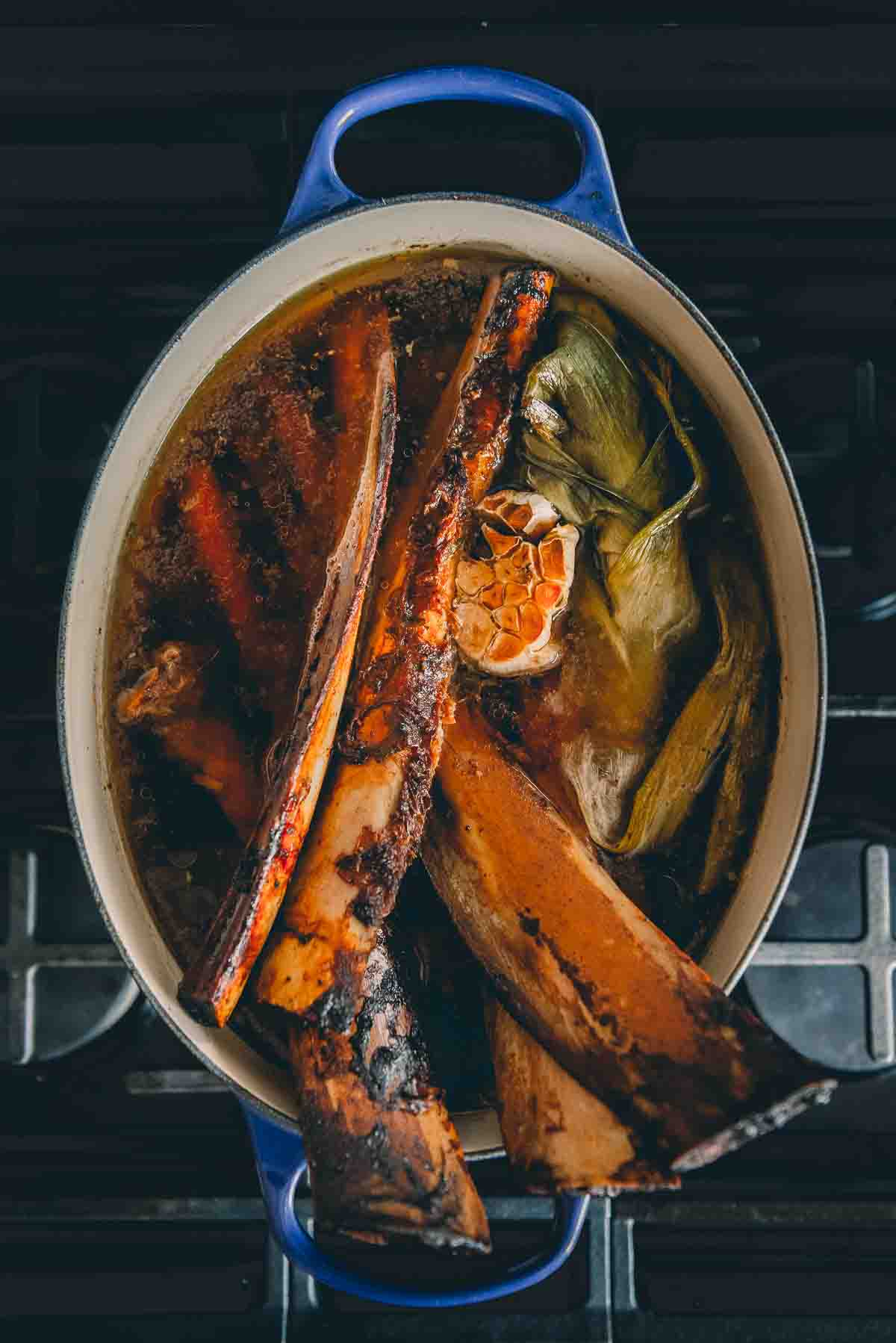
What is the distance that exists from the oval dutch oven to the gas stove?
9.3 inches

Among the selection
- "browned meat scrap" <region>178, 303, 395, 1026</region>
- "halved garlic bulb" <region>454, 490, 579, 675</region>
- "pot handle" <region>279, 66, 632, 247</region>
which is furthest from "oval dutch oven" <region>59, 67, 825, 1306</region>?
"halved garlic bulb" <region>454, 490, 579, 675</region>

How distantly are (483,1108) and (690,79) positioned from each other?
3.86 feet

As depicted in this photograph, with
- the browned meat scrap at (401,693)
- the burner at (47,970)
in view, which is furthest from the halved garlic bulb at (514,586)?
the burner at (47,970)

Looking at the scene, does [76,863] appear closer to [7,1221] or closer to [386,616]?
[7,1221]

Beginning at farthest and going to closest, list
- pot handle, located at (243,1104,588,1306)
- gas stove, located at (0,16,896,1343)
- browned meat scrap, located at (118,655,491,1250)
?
gas stove, located at (0,16,896,1343)
pot handle, located at (243,1104,588,1306)
browned meat scrap, located at (118,655,491,1250)

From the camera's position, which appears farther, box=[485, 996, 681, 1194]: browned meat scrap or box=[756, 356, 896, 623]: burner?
box=[756, 356, 896, 623]: burner

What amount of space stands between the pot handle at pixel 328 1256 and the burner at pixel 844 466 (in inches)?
29.8

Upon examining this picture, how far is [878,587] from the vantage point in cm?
124

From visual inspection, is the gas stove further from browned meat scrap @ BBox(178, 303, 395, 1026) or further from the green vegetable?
browned meat scrap @ BBox(178, 303, 395, 1026)

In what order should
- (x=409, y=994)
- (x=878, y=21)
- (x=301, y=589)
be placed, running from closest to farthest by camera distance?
(x=409, y=994)
(x=301, y=589)
(x=878, y=21)

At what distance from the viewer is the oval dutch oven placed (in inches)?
37.7

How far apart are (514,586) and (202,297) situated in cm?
55

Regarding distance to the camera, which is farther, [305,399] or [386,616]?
[305,399]

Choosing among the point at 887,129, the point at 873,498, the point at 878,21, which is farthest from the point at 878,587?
the point at 878,21
